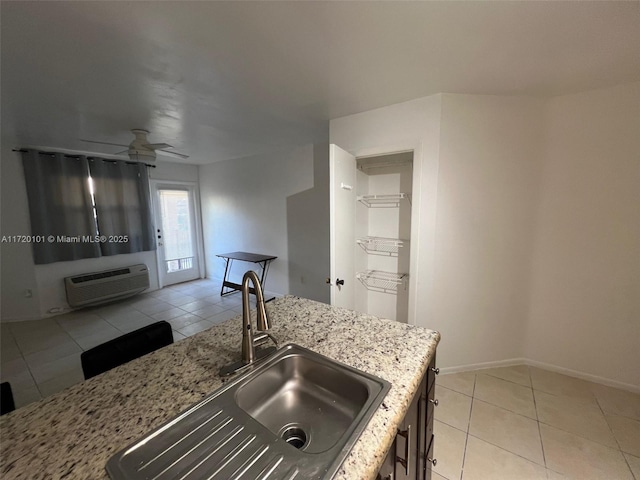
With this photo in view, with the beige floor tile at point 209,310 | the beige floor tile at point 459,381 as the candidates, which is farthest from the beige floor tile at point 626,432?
the beige floor tile at point 209,310

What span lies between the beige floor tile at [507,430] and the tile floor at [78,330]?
9.76ft

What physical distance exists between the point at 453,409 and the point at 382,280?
116 cm

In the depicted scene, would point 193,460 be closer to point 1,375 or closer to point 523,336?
point 523,336

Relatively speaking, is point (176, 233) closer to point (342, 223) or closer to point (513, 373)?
point (342, 223)

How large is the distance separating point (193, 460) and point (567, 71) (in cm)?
279

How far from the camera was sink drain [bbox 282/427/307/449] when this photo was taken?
855mm

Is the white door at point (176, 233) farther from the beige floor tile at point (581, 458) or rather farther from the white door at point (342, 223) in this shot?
the beige floor tile at point (581, 458)

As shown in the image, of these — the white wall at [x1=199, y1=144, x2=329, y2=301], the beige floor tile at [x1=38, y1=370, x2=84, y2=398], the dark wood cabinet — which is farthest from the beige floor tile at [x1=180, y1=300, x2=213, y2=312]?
the dark wood cabinet

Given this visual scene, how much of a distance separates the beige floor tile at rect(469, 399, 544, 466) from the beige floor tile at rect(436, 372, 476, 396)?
158 millimetres

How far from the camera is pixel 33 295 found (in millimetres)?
3498

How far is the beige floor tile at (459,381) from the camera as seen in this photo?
6.88 feet

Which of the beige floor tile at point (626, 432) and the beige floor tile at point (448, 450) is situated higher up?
the beige floor tile at point (626, 432)

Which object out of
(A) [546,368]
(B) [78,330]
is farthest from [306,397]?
(B) [78,330]

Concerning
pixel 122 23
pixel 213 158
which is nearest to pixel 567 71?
pixel 122 23
